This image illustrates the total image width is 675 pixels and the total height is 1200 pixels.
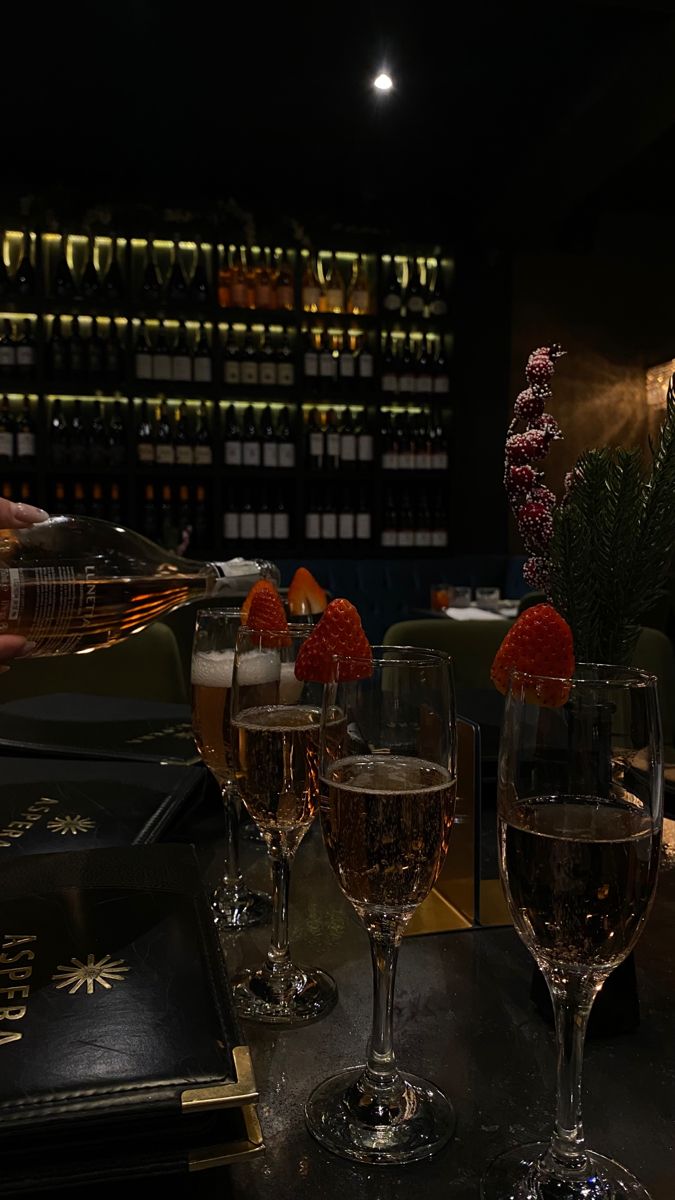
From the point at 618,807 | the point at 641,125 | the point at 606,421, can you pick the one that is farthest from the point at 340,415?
the point at 618,807

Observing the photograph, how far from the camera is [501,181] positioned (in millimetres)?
5492

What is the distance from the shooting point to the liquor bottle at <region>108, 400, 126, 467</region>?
5406 millimetres

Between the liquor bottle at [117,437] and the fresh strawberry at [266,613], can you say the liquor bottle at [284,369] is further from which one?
the fresh strawberry at [266,613]

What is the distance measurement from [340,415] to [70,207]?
2.05 m

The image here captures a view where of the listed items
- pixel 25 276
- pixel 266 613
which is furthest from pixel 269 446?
pixel 266 613

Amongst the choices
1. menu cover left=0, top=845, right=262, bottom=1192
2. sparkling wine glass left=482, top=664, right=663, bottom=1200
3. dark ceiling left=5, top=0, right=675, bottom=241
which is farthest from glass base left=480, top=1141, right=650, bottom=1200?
dark ceiling left=5, top=0, right=675, bottom=241

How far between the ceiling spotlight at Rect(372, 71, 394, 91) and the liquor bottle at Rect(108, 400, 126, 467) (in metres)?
2.32

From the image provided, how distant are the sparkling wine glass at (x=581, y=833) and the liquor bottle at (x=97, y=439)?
520 centimetres

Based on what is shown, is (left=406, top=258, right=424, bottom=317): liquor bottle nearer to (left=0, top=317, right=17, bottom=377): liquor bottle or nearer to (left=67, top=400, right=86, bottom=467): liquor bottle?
(left=67, top=400, right=86, bottom=467): liquor bottle

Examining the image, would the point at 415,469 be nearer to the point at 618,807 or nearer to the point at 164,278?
the point at 164,278

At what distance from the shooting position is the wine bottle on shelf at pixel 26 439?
5273mm

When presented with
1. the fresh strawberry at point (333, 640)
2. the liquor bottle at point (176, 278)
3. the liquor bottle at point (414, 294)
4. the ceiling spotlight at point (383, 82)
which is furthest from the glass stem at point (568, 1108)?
the liquor bottle at point (414, 294)

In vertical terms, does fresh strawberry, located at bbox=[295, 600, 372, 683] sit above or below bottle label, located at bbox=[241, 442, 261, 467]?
below

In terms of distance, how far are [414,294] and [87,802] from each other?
555cm
